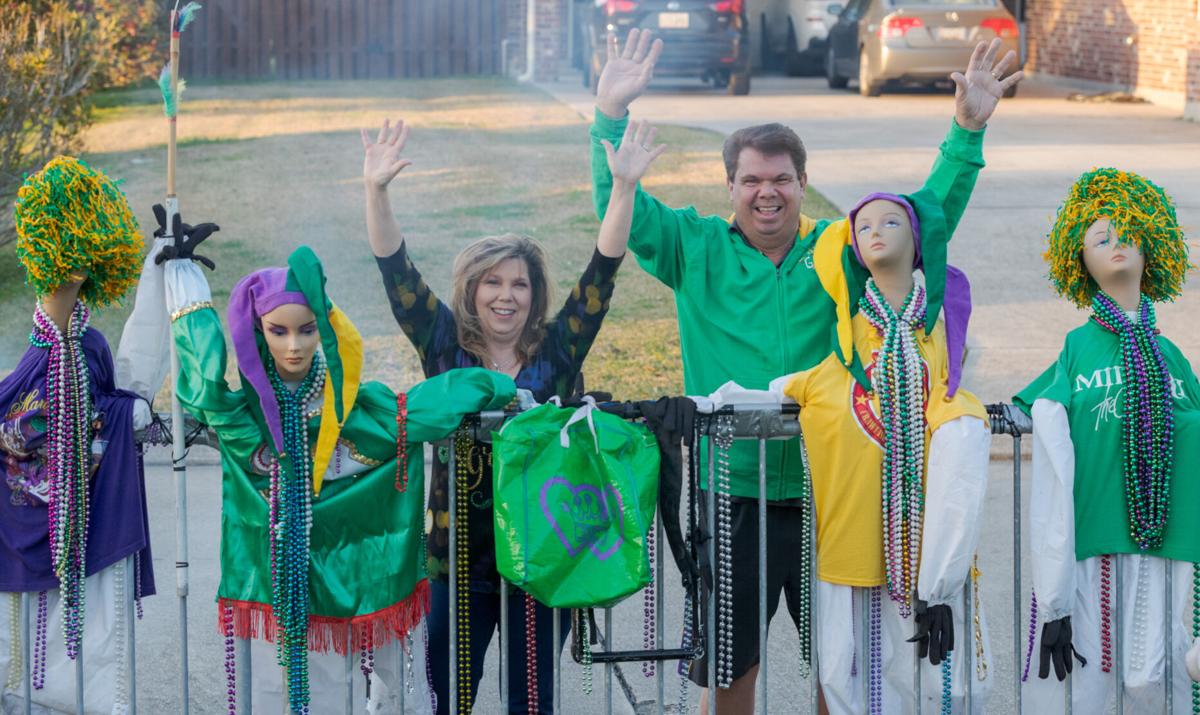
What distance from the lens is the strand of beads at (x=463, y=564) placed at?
3.78 metres

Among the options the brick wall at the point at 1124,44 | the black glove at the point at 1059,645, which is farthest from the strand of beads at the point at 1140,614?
the brick wall at the point at 1124,44

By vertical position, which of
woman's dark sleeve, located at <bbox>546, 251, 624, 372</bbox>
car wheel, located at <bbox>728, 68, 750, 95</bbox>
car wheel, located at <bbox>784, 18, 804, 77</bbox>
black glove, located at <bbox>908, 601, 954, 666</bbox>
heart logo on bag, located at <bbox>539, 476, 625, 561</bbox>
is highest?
car wheel, located at <bbox>784, 18, 804, 77</bbox>

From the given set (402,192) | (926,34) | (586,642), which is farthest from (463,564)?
(926,34)

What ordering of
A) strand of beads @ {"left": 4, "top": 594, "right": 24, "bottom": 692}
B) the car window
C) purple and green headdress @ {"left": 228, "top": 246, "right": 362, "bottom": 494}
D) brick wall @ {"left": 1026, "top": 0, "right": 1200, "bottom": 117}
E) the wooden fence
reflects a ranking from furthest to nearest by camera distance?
the wooden fence, the car window, brick wall @ {"left": 1026, "top": 0, "right": 1200, "bottom": 117}, strand of beads @ {"left": 4, "top": 594, "right": 24, "bottom": 692}, purple and green headdress @ {"left": 228, "top": 246, "right": 362, "bottom": 494}

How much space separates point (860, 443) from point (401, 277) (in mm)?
1219

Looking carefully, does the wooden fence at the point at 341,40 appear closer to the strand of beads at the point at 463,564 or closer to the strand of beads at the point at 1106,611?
the strand of beads at the point at 463,564

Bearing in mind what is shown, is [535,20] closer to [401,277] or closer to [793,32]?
[793,32]

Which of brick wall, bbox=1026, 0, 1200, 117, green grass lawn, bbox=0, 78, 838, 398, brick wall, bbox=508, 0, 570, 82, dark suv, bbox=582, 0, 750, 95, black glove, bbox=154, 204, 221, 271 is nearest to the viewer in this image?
black glove, bbox=154, 204, 221, 271

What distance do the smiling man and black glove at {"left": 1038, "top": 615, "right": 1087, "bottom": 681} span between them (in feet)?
1.95

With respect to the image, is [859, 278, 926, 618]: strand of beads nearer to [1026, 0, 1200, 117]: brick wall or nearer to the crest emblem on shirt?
the crest emblem on shirt

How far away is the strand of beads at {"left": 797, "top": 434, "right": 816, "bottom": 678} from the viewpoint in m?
3.75

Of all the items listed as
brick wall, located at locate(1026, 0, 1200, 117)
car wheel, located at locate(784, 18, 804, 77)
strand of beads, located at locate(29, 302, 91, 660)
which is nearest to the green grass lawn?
strand of beads, located at locate(29, 302, 91, 660)

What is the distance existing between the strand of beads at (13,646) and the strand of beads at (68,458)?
11cm

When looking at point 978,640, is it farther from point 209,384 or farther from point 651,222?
point 209,384
